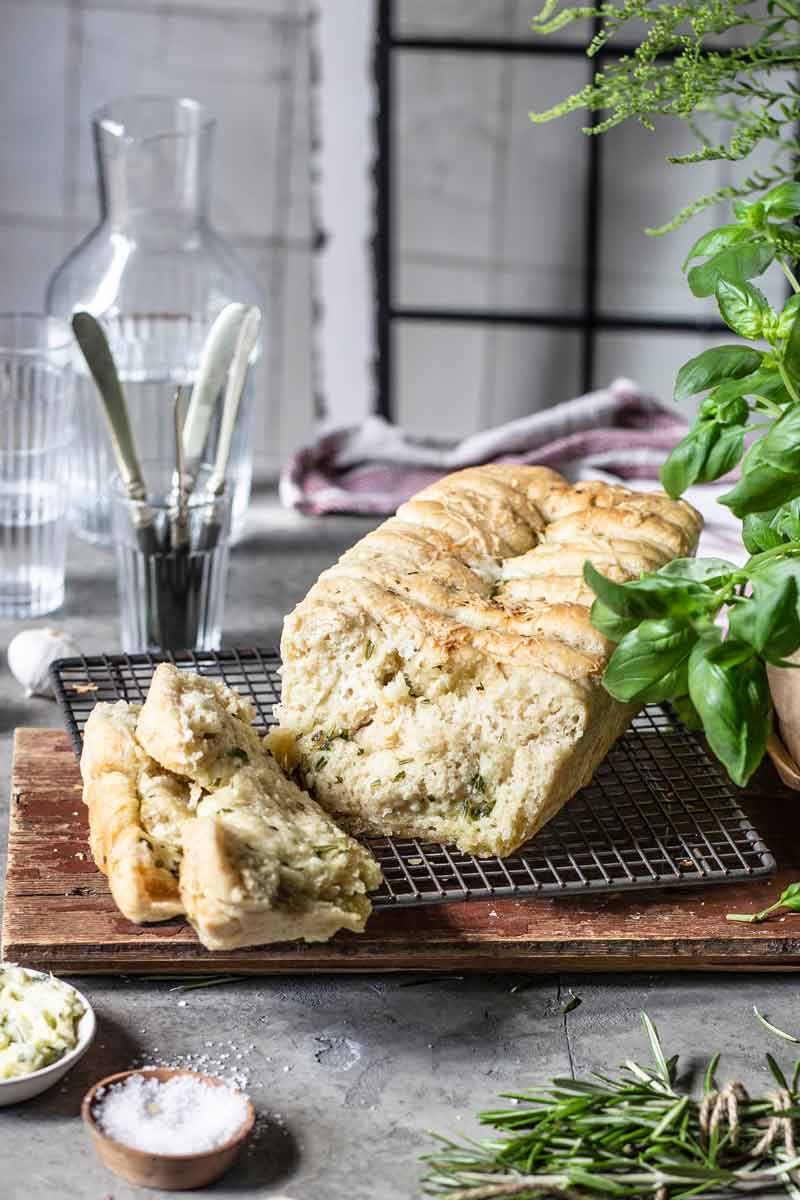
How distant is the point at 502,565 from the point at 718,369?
0.44 meters

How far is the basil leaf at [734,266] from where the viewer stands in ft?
5.84

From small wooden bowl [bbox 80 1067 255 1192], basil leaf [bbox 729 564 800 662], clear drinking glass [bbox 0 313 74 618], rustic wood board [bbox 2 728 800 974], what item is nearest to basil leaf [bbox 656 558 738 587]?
basil leaf [bbox 729 564 800 662]

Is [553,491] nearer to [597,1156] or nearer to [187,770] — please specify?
[187,770]

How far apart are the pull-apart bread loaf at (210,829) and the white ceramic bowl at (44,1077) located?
136 mm

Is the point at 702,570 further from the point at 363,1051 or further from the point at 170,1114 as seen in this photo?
the point at 170,1114

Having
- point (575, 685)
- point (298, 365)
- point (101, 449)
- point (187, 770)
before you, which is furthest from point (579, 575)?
point (298, 365)

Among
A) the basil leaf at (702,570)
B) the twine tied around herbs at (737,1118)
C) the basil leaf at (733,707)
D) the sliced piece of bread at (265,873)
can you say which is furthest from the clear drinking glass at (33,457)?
the twine tied around herbs at (737,1118)

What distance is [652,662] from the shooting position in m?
1.62

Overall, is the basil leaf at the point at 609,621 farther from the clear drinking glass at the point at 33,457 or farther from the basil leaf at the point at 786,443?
the clear drinking glass at the point at 33,457

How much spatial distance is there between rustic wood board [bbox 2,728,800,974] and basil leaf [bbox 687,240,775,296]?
0.72 m

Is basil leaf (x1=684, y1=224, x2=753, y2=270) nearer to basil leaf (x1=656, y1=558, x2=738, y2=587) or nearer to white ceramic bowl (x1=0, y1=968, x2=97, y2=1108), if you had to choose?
basil leaf (x1=656, y1=558, x2=738, y2=587)

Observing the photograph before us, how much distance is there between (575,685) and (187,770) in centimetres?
46

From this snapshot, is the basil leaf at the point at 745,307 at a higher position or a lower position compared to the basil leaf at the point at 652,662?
higher

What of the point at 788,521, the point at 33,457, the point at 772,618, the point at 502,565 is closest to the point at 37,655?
the point at 33,457
